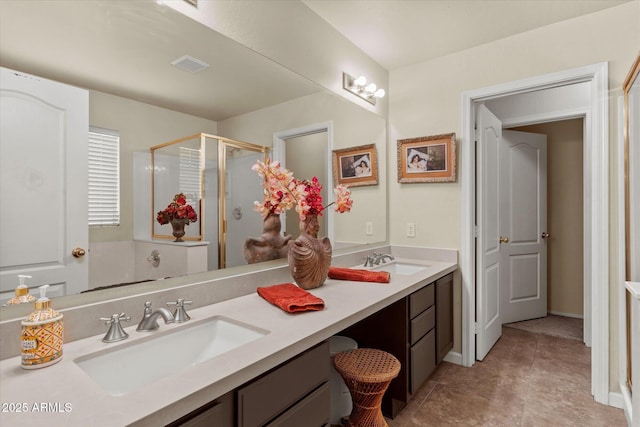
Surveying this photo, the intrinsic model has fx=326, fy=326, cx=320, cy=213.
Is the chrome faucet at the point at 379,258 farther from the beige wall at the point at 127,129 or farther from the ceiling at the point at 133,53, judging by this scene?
the beige wall at the point at 127,129

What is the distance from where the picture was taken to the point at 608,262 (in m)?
2.03

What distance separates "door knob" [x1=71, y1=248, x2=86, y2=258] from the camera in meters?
Result: 1.13

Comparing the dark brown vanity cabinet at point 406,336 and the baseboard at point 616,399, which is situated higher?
the dark brown vanity cabinet at point 406,336

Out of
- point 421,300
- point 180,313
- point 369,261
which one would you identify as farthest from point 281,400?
point 369,261

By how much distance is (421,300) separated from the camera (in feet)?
6.56

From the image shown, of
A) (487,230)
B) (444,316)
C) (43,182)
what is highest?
(43,182)

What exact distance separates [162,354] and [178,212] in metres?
0.57

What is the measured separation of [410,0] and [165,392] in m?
2.25

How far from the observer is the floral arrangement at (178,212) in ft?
4.42

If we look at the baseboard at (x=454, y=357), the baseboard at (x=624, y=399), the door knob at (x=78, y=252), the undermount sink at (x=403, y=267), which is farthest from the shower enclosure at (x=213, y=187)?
the baseboard at (x=624, y=399)

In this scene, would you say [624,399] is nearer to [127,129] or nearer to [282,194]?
[282,194]

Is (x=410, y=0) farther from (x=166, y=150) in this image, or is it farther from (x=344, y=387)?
(x=344, y=387)

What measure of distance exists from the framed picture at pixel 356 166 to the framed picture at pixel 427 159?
0.82 feet

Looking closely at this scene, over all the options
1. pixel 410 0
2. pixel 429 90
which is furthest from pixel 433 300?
pixel 410 0
